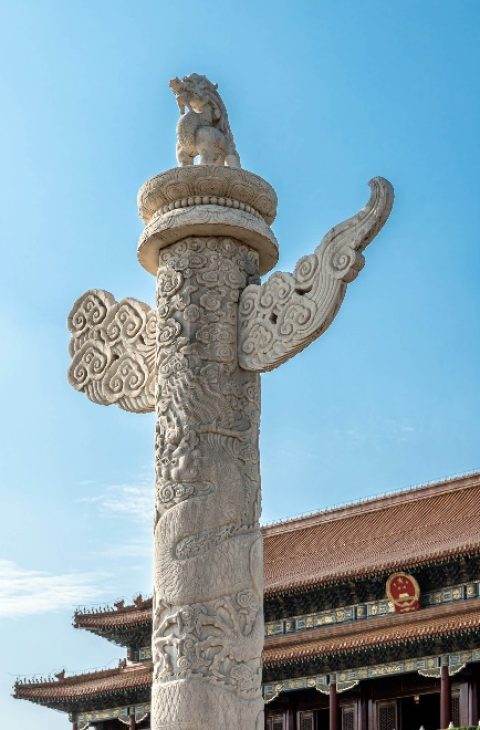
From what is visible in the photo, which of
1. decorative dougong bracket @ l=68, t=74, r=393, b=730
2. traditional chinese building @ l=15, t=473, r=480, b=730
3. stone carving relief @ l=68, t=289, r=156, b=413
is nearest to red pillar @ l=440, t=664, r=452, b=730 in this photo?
traditional chinese building @ l=15, t=473, r=480, b=730

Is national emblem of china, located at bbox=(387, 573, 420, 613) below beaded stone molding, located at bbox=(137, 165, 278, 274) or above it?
above

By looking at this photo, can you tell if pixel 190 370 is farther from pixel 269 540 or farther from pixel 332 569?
pixel 269 540

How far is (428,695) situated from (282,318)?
21242mm

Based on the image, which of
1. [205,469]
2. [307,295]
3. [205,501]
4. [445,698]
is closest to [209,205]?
[307,295]

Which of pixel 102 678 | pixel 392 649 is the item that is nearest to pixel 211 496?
pixel 392 649

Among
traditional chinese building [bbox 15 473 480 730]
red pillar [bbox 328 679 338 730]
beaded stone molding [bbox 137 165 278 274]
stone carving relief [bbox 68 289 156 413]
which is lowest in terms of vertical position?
stone carving relief [bbox 68 289 156 413]

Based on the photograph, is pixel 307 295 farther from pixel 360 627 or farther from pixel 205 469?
pixel 360 627

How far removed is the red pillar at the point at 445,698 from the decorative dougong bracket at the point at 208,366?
59.3ft

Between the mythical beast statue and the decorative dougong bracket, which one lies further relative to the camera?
the mythical beast statue

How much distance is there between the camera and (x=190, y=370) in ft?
22.0

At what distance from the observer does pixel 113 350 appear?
7.25m

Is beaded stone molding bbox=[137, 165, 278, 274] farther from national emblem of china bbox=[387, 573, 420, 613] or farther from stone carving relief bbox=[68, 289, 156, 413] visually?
national emblem of china bbox=[387, 573, 420, 613]

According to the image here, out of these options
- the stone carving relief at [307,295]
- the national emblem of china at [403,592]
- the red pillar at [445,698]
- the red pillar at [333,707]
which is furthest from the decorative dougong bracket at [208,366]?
the national emblem of china at [403,592]

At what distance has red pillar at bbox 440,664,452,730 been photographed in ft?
78.5
